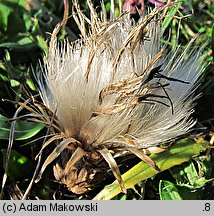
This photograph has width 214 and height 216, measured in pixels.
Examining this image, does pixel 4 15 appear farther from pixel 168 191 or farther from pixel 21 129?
pixel 168 191

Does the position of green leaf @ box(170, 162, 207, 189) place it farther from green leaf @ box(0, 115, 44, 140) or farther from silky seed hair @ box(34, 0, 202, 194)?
green leaf @ box(0, 115, 44, 140)

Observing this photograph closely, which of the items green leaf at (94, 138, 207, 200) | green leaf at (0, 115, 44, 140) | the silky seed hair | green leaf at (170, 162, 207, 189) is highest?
the silky seed hair

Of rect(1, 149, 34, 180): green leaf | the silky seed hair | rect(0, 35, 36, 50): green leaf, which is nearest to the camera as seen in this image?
the silky seed hair

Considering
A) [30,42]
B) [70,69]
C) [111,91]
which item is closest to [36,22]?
[30,42]

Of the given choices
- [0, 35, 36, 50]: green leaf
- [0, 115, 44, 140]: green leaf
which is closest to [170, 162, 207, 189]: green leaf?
[0, 115, 44, 140]: green leaf

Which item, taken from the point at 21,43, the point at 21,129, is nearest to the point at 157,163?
the point at 21,129

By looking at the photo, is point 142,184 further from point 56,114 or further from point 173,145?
point 56,114

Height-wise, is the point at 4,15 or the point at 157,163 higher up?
the point at 4,15
